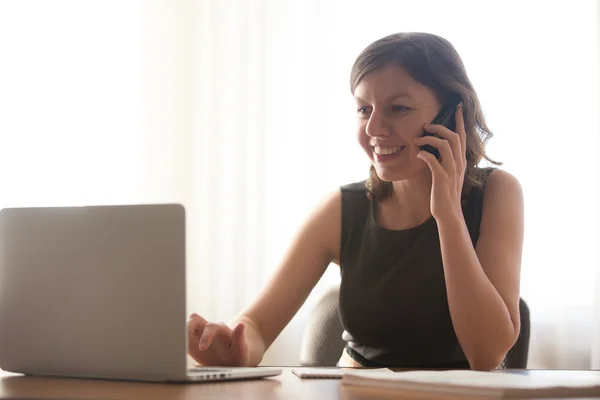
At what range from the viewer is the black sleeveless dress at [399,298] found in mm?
1828

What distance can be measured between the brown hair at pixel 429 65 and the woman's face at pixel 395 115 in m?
0.02

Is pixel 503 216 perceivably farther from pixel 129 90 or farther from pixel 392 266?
pixel 129 90

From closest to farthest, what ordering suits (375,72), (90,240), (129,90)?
(90,240)
(375,72)
(129,90)

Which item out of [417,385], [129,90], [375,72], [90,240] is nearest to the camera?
[417,385]

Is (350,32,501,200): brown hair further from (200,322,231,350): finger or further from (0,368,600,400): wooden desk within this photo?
(0,368,600,400): wooden desk

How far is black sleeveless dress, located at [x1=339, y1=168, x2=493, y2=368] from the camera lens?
1828mm

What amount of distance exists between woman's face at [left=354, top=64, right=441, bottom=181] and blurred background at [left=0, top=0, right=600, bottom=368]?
1.40 meters

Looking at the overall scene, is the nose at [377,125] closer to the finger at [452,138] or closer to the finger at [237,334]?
the finger at [452,138]

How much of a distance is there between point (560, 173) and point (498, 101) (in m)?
0.34

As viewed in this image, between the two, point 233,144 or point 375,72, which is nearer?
point 375,72

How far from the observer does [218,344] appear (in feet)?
4.82

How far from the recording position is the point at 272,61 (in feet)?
A: 11.3

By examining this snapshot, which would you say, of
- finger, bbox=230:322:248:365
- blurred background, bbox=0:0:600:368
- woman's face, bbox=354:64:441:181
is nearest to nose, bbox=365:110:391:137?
woman's face, bbox=354:64:441:181

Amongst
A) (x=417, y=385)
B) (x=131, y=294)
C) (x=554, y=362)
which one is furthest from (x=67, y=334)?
(x=554, y=362)
